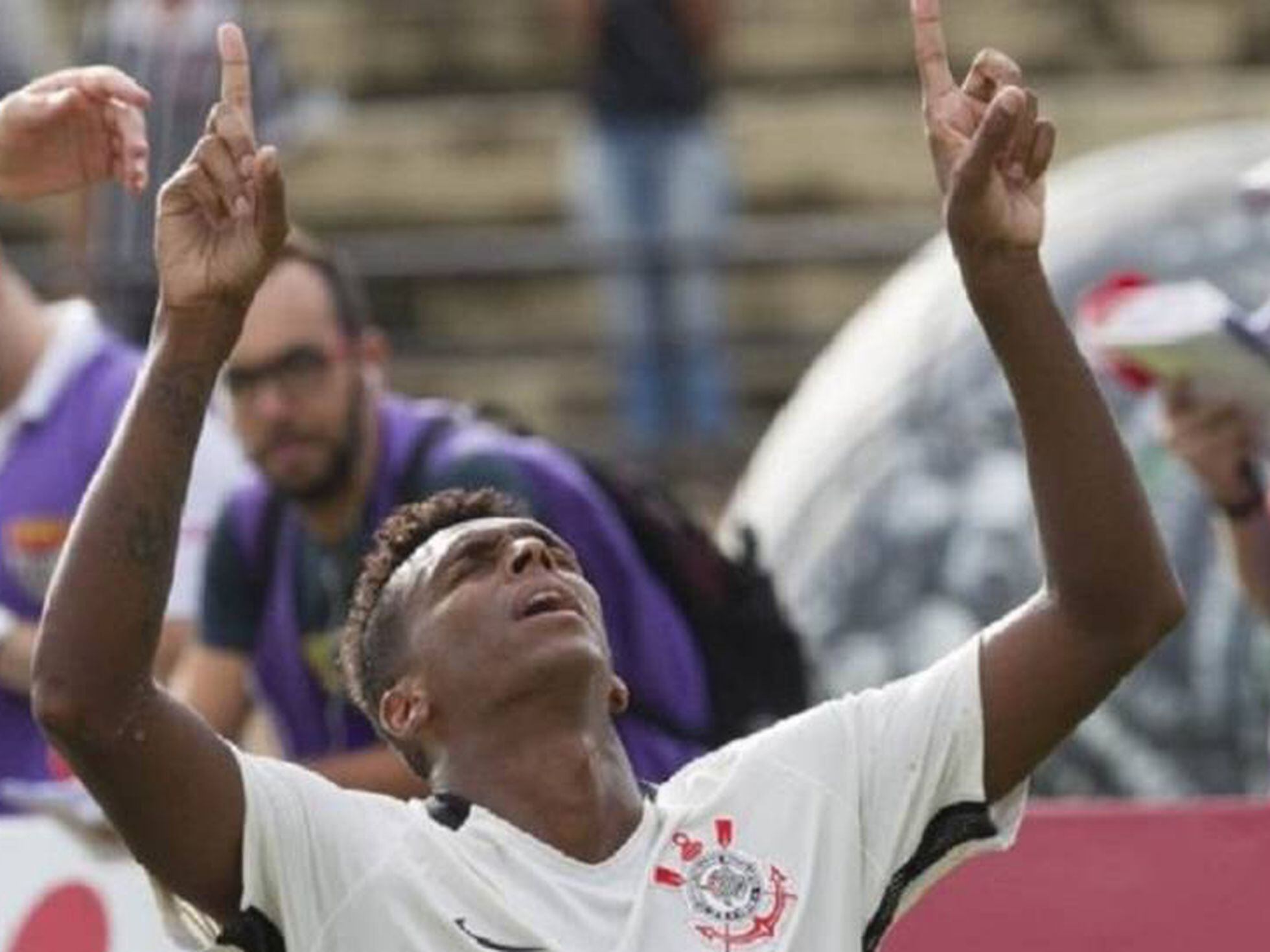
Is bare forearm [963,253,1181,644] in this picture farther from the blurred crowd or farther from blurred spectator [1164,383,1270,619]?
blurred spectator [1164,383,1270,619]

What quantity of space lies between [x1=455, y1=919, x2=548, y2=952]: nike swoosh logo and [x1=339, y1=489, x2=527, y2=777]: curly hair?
39cm

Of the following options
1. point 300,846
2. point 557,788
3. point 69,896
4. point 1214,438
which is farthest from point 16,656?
point 300,846

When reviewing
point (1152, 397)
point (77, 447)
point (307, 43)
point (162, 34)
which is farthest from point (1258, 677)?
point (307, 43)

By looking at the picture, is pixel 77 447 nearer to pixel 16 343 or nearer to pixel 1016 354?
pixel 16 343

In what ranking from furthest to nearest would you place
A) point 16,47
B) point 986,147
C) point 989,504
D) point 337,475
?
point 16,47, point 989,504, point 337,475, point 986,147

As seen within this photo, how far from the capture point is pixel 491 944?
23.5 feet

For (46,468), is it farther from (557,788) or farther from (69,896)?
(557,788)

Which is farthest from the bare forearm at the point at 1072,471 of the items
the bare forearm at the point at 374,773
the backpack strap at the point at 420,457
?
the backpack strap at the point at 420,457

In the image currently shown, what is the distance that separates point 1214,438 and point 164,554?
10.1 feet

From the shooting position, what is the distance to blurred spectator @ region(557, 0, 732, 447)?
16312mm

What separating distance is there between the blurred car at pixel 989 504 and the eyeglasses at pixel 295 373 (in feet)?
5.79

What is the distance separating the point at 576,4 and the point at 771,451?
3537 millimetres

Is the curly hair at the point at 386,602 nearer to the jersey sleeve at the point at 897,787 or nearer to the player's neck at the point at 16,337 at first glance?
the jersey sleeve at the point at 897,787

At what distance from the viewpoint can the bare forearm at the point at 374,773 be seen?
937 cm
